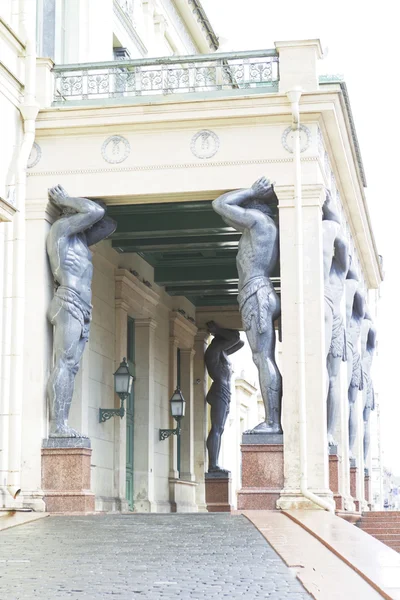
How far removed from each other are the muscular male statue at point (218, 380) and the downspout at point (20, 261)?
10.3 meters

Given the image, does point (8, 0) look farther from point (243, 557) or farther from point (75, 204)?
point (243, 557)

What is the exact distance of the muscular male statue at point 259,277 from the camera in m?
16.8

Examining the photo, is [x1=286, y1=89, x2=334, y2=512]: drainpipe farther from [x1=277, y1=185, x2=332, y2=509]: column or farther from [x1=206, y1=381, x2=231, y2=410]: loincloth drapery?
[x1=206, y1=381, x2=231, y2=410]: loincloth drapery

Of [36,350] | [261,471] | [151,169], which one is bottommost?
[261,471]

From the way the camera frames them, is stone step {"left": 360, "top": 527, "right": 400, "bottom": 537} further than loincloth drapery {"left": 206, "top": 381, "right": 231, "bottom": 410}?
No

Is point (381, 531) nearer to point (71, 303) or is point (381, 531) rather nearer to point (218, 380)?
point (71, 303)

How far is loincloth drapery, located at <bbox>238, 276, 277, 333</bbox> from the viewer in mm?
16781

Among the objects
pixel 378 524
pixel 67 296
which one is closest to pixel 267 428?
Answer: pixel 378 524

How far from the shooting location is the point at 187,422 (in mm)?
26859

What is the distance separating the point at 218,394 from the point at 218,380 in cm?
37

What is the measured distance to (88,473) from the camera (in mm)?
16500

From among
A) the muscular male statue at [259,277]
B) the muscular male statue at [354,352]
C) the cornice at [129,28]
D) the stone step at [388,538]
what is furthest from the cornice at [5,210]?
the cornice at [129,28]

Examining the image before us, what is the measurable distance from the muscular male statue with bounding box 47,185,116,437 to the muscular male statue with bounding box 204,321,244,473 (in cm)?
970

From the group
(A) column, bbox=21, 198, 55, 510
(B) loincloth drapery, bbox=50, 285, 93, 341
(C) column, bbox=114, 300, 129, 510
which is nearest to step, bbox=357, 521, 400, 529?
(C) column, bbox=114, 300, 129, 510
